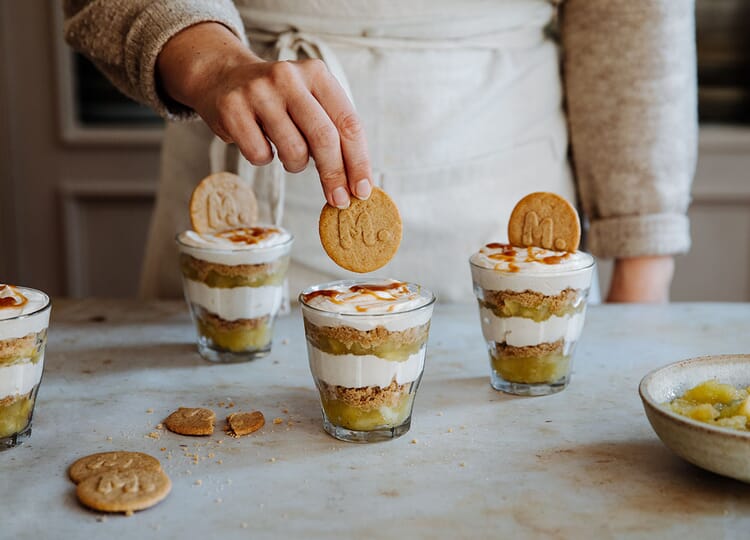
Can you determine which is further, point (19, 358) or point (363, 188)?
point (363, 188)

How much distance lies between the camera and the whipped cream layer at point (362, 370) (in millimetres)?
1173

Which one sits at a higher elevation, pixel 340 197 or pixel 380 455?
pixel 340 197

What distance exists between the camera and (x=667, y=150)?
1.93m

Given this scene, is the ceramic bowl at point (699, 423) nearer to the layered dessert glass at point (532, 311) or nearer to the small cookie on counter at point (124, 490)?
the layered dessert glass at point (532, 311)

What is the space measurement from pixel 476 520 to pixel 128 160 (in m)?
2.83

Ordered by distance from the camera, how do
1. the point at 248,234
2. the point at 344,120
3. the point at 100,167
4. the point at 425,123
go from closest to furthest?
the point at 344,120, the point at 248,234, the point at 425,123, the point at 100,167

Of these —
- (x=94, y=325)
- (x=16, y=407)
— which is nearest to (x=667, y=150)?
(x=94, y=325)

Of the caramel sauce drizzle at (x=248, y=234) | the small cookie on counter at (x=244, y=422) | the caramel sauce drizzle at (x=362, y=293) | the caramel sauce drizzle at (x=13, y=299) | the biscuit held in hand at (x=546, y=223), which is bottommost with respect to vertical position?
the small cookie on counter at (x=244, y=422)

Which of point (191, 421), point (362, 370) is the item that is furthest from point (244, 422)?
point (362, 370)

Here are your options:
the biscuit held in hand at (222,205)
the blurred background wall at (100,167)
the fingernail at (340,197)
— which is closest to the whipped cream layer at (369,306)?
the fingernail at (340,197)

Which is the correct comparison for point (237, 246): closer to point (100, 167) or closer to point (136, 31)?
point (136, 31)

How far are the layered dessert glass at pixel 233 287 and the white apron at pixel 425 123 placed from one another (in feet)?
0.83

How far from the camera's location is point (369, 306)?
1.17 meters

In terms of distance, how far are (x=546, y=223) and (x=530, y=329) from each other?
169 millimetres
